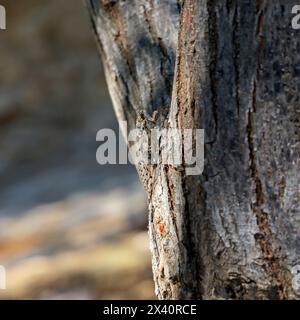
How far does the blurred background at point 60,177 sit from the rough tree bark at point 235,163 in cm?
221

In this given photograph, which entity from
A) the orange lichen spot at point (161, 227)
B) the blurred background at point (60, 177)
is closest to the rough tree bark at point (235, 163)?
the orange lichen spot at point (161, 227)

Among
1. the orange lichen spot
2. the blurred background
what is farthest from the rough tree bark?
the blurred background

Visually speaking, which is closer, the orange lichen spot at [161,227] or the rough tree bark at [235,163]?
the rough tree bark at [235,163]

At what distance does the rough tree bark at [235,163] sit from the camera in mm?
1206

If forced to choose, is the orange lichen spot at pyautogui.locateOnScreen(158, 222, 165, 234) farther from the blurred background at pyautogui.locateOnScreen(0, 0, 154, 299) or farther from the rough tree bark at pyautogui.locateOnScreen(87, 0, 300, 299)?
the blurred background at pyautogui.locateOnScreen(0, 0, 154, 299)

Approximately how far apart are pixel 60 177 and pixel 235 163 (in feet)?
11.8

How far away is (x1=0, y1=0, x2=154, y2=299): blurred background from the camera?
372 centimetres

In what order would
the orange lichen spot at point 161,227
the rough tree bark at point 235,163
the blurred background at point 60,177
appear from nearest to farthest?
Answer: the rough tree bark at point 235,163 → the orange lichen spot at point 161,227 → the blurred background at point 60,177

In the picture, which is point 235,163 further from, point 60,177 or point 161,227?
point 60,177

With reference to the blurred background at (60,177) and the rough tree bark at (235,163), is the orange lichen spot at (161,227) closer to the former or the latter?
the rough tree bark at (235,163)

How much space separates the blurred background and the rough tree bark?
221 centimetres

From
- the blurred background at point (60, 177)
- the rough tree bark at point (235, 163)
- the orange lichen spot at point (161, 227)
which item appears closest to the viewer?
the rough tree bark at point (235, 163)

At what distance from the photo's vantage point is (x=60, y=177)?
4777 millimetres

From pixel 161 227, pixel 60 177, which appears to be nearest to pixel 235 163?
pixel 161 227
